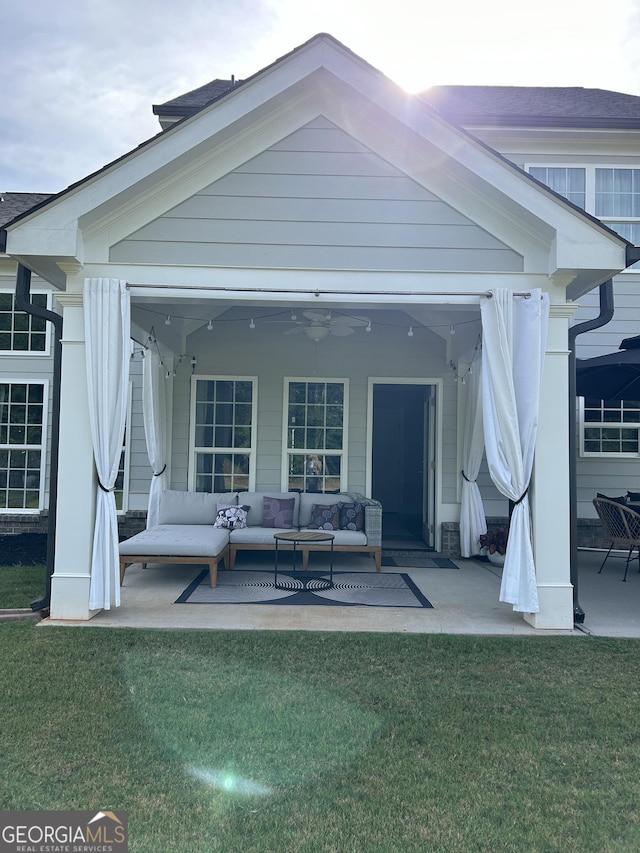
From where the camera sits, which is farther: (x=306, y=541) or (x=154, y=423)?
(x=154, y=423)

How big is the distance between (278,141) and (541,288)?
262 centimetres

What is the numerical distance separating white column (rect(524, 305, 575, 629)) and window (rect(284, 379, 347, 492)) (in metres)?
3.71

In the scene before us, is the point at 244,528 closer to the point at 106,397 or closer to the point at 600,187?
the point at 106,397

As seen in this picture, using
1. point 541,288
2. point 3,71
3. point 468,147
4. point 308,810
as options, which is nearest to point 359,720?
point 308,810

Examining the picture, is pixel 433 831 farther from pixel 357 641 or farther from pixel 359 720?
pixel 357 641

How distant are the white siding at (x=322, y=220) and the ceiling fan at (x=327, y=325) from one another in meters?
1.63

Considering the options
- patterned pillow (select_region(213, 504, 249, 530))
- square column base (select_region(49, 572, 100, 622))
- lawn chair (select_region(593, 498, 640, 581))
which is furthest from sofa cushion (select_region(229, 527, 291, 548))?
lawn chair (select_region(593, 498, 640, 581))

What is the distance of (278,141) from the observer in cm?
525

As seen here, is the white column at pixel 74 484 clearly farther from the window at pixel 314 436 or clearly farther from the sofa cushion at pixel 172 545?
the window at pixel 314 436

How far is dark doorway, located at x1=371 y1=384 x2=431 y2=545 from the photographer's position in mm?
12734

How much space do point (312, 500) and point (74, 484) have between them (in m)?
3.52

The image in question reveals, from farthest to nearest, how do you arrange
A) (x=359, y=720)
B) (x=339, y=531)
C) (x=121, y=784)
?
(x=339, y=531) → (x=359, y=720) → (x=121, y=784)

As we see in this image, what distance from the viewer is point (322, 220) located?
17.2ft

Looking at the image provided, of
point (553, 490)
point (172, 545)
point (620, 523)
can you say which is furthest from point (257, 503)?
point (620, 523)
